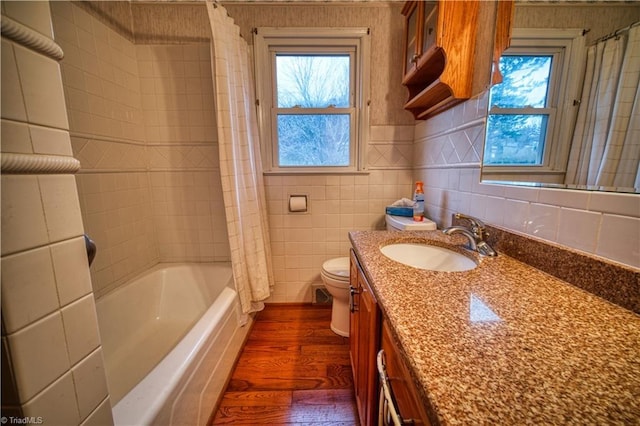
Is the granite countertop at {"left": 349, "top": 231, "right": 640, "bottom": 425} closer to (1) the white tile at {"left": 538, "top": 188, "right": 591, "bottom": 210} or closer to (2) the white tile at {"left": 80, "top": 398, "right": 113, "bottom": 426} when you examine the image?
(1) the white tile at {"left": 538, "top": 188, "right": 591, "bottom": 210}

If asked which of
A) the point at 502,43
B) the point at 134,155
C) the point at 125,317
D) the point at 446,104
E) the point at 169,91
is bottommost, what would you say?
the point at 125,317

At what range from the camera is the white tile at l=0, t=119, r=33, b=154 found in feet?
1.03

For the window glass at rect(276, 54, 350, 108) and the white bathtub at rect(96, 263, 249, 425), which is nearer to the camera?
→ the white bathtub at rect(96, 263, 249, 425)

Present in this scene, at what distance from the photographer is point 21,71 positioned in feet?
1.09

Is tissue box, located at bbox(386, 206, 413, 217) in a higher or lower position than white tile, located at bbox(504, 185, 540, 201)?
lower

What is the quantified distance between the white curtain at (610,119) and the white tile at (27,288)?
119cm

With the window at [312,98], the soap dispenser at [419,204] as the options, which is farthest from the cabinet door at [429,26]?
the soap dispenser at [419,204]

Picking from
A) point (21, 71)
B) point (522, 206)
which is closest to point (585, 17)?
point (522, 206)

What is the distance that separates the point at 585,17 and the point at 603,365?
908 mm

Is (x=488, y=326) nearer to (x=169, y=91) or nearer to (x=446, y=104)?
(x=446, y=104)

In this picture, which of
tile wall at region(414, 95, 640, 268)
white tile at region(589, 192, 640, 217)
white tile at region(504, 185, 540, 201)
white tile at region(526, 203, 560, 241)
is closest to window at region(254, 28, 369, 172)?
tile wall at region(414, 95, 640, 268)

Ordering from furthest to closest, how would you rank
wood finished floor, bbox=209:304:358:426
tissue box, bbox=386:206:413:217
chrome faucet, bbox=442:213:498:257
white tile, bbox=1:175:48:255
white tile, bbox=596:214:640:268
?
tissue box, bbox=386:206:413:217
wood finished floor, bbox=209:304:358:426
chrome faucet, bbox=442:213:498:257
white tile, bbox=596:214:640:268
white tile, bbox=1:175:48:255

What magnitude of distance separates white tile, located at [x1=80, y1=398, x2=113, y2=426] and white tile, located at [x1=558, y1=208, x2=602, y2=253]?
1172 mm

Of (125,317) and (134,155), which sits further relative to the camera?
(134,155)
